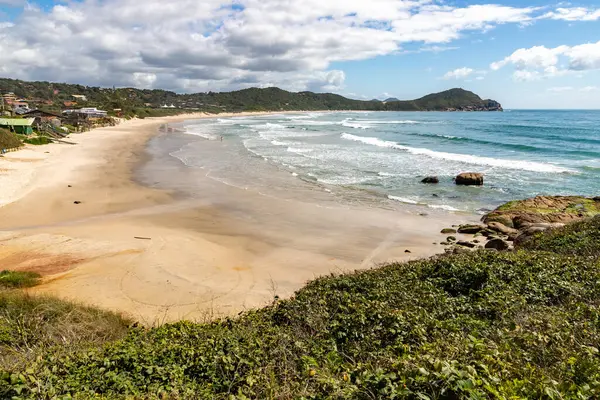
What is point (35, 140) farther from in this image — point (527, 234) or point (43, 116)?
point (527, 234)

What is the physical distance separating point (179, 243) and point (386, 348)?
12.2 m

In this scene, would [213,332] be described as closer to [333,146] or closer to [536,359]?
[536,359]

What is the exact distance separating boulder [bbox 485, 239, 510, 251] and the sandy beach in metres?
2.08

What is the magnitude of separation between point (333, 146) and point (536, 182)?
2521 cm

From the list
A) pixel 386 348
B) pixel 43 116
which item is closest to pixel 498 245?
pixel 386 348

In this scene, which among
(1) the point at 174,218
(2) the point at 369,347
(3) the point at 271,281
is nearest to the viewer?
(2) the point at 369,347

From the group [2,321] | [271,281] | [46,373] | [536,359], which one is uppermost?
[536,359]

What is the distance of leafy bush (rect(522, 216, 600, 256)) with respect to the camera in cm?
1106

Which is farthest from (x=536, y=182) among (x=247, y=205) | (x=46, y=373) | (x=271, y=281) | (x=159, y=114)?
(x=159, y=114)

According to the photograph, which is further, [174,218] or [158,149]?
[158,149]

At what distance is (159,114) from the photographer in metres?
127

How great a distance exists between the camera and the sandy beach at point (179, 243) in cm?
1197

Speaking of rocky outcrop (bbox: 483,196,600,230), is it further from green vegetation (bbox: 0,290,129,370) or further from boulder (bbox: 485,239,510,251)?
green vegetation (bbox: 0,290,129,370)

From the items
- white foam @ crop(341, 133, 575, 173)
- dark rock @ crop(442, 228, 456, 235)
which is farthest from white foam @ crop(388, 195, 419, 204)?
white foam @ crop(341, 133, 575, 173)
